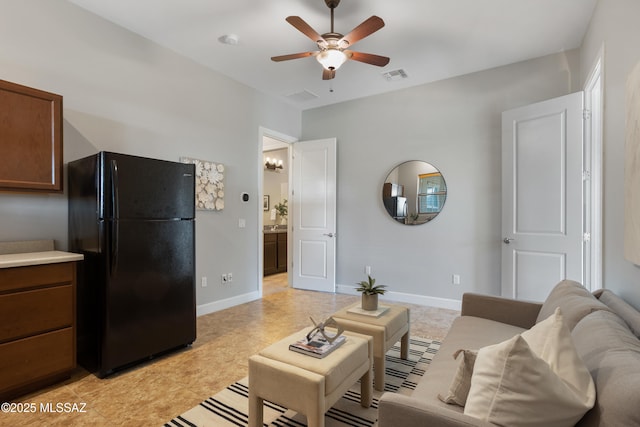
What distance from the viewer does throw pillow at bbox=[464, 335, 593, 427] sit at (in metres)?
0.92

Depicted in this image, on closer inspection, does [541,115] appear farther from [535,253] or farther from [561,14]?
[535,253]

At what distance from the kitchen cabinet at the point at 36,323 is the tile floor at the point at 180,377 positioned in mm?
161

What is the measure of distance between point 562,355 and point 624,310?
2.65 feet

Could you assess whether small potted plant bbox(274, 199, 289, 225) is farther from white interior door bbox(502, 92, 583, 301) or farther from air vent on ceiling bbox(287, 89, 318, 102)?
white interior door bbox(502, 92, 583, 301)

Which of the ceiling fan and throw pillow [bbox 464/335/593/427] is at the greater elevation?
the ceiling fan

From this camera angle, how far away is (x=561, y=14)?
2.88 meters

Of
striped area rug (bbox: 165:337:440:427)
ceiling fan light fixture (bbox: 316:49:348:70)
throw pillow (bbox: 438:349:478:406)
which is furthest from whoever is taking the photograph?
ceiling fan light fixture (bbox: 316:49:348:70)

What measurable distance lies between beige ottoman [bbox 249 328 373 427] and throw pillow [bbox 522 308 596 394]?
888 millimetres

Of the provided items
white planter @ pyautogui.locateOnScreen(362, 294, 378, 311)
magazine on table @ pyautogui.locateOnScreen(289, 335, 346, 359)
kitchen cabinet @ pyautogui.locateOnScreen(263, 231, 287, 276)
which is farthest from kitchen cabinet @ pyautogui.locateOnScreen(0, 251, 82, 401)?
kitchen cabinet @ pyautogui.locateOnScreen(263, 231, 287, 276)

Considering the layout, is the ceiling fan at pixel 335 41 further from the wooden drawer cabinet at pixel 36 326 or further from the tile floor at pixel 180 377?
the tile floor at pixel 180 377

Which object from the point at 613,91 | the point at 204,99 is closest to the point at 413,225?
the point at 613,91

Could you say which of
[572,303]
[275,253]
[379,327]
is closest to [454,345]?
[379,327]

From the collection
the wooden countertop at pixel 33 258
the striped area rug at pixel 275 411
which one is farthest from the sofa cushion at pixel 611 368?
the wooden countertop at pixel 33 258

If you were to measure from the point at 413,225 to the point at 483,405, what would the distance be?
3613 mm
